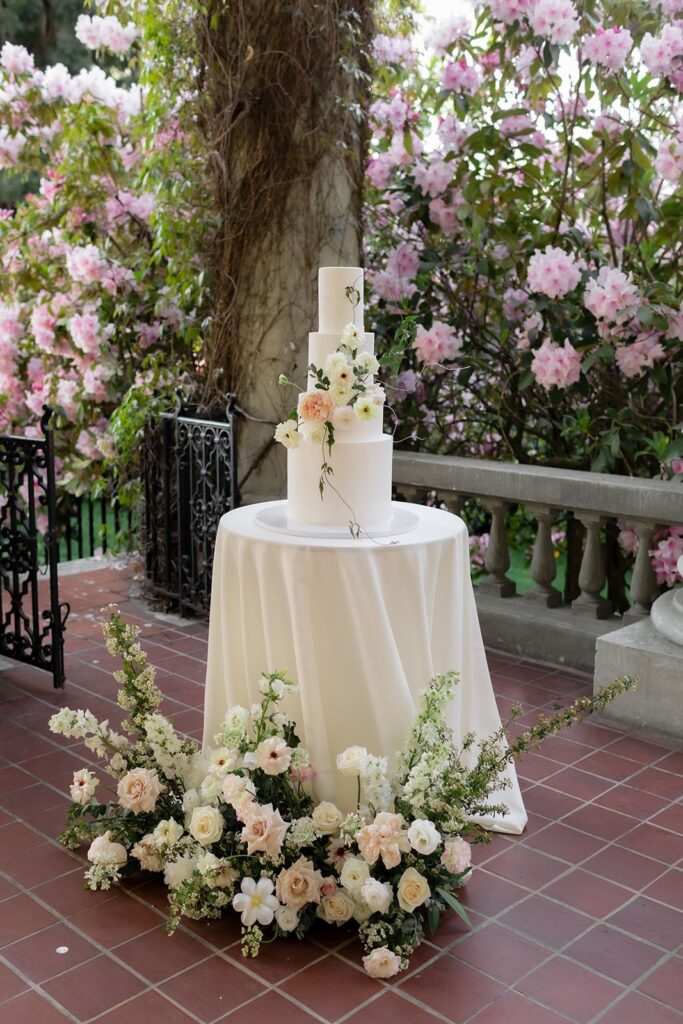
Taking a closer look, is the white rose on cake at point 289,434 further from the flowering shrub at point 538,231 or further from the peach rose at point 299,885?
the flowering shrub at point 538,231

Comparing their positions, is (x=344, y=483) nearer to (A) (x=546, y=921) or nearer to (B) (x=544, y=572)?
(A) (x=546, y=921)

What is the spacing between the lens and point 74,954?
8.61 feet

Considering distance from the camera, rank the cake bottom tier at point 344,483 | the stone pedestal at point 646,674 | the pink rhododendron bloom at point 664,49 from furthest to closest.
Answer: the pink rhododendron bloom at point 664,49
the stone pedestal at point 646,674
the cake bottom tier at point 344,483

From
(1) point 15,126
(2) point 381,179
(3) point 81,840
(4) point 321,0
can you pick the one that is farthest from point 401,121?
(3) point 81,840

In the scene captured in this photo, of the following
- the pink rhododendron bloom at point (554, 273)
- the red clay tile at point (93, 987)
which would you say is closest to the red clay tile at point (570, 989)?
the red clay tile at point (93, 987)

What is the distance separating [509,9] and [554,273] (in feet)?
3.80

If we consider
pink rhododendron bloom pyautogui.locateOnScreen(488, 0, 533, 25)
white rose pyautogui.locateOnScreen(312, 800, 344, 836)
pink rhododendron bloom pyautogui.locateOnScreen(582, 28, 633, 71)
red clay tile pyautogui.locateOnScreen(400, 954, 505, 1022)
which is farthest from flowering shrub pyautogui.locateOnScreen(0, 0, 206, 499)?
red clay tile pyautogui.locateOnScreen(400, 954, 505, 1022)

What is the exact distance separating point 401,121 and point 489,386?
143 cm

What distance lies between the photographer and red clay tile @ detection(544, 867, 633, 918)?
284cm

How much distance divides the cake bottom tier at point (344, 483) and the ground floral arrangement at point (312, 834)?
1.70 feet

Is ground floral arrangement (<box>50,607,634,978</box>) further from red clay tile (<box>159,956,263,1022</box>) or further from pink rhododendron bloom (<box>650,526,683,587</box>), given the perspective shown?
pink rhododendron bloom (<box>650,526,683,587</box>)

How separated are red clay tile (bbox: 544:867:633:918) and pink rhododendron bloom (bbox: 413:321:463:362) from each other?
9.28 feet

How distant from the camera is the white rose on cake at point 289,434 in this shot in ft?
9.78

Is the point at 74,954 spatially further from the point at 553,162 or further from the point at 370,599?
the point at 553,162
